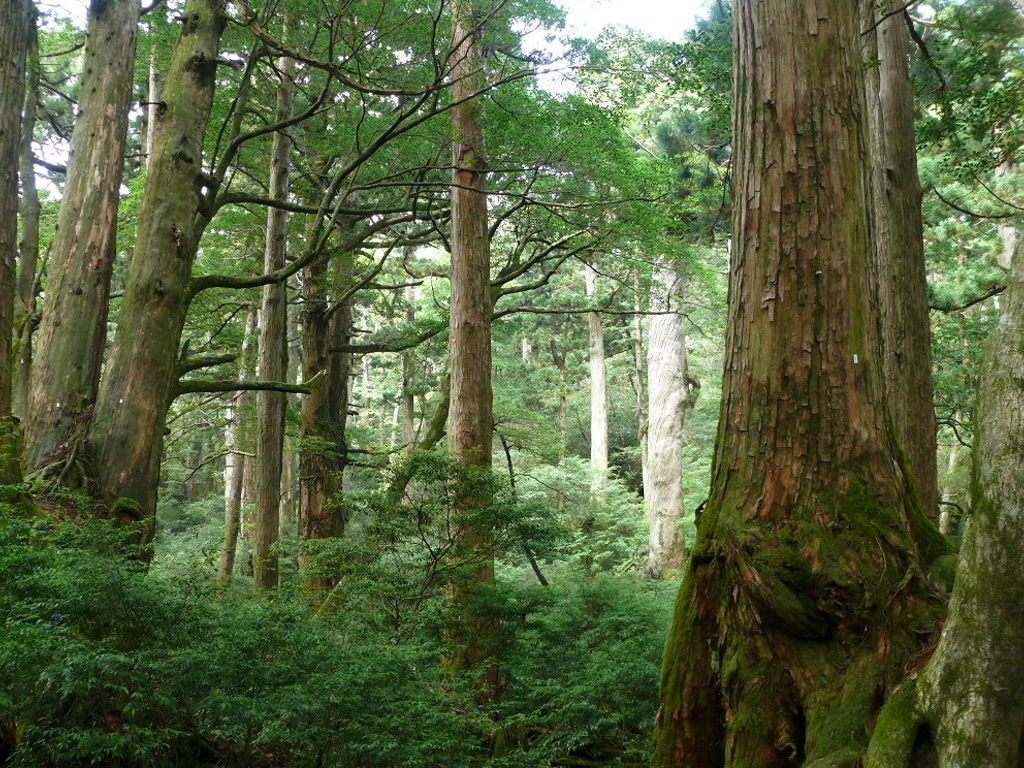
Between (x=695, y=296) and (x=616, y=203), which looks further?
(x=695, y=296)

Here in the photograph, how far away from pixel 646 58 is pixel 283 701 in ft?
32.8

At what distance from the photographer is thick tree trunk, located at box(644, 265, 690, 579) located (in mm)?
14977

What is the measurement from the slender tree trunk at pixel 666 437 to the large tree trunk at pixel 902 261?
24.2 feet

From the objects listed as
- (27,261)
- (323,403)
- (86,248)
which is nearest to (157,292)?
(86,248)

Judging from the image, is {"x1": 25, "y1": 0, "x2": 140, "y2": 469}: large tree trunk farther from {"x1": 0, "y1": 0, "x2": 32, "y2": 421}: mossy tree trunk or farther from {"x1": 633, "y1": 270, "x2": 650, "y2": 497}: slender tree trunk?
{"x1": 633, "y1": 270, "x2": 650, "y2": 497}: slender tree trunk

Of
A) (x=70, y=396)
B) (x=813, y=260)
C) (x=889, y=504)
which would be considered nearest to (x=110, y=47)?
(x=70, y=396)

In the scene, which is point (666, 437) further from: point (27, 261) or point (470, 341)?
point (27, 261)

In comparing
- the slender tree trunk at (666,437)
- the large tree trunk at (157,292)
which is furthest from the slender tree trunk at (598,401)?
the large tree trunk at (157,292)

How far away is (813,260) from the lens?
328 centimetres

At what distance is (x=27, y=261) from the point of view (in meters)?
7.95

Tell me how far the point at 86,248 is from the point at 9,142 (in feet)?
3.14

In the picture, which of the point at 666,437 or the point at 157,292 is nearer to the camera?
the point at 157,292

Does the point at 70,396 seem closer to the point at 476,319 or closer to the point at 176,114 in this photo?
the point at 176,114

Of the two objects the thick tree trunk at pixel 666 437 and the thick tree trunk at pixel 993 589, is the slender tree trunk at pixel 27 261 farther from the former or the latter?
the thick tree trunk at pixel 666 437
